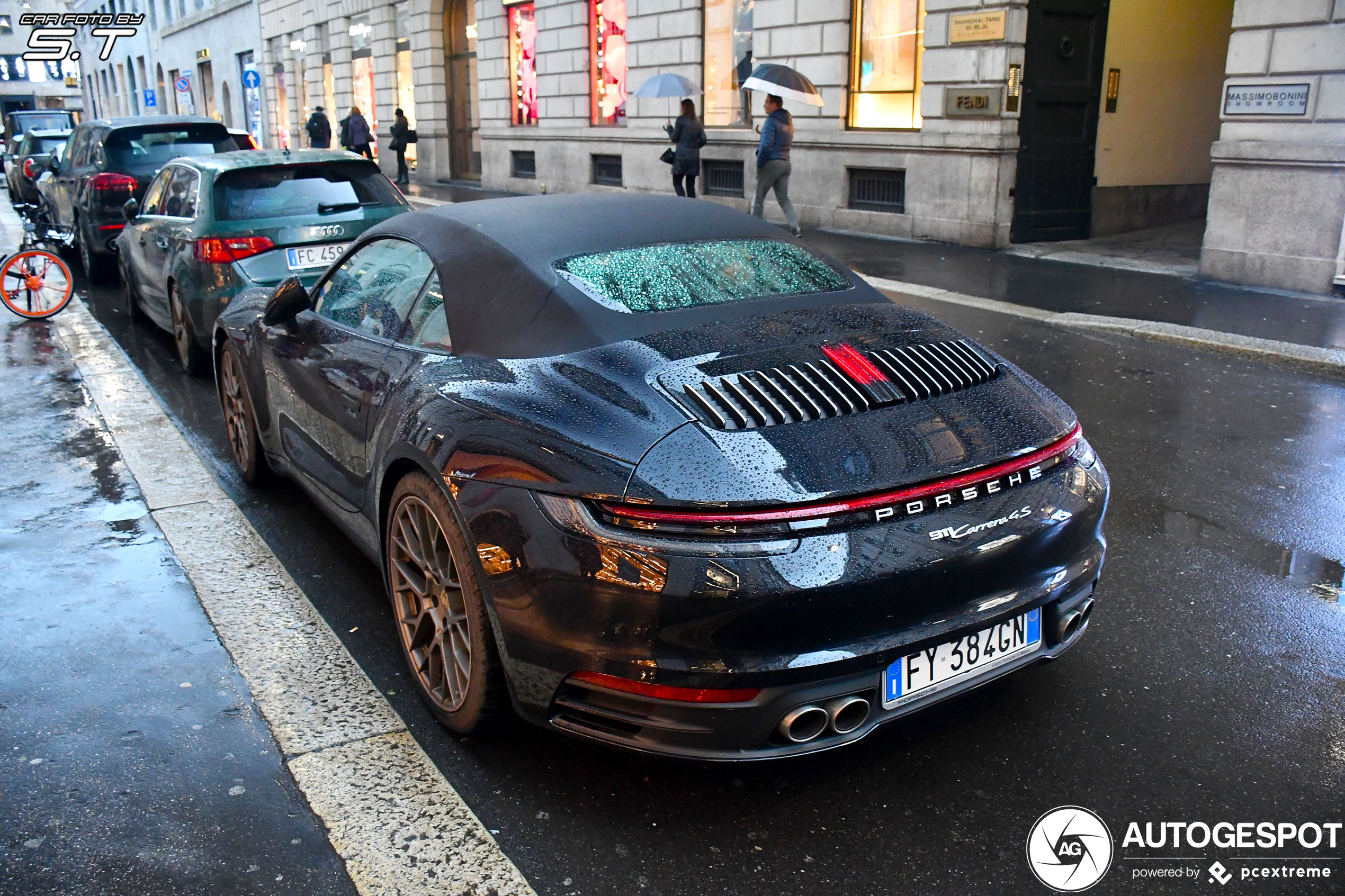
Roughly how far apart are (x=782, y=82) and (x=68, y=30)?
7970cm

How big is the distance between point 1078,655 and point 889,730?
84 centimetres

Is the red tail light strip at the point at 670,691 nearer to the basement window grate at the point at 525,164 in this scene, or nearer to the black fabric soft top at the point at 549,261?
the black fabric soft top at the point at 549,261

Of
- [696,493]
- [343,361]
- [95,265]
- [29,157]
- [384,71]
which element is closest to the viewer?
[696,493]

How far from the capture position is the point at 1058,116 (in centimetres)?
1394

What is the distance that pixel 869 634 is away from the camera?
2.59m

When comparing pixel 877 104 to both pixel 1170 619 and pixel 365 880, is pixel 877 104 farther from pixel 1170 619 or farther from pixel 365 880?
pixel 365 880

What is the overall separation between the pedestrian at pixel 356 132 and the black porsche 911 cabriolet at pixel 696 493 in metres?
23.9

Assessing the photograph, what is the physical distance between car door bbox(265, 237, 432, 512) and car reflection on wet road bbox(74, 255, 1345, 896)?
1.71 ft

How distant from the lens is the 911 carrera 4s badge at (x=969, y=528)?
104 inches

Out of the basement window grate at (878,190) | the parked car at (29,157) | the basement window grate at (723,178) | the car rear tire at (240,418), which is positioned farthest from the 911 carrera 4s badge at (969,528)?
the parked car at (29,157)

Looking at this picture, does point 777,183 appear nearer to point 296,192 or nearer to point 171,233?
point 296,192

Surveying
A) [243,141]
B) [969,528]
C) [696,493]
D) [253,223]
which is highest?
[243,141]

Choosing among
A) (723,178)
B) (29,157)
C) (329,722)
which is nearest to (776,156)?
(723,178)

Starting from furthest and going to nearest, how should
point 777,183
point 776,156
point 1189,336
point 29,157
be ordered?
point 29,157 → point 777,183 → point 776,156 → point 1189,336
